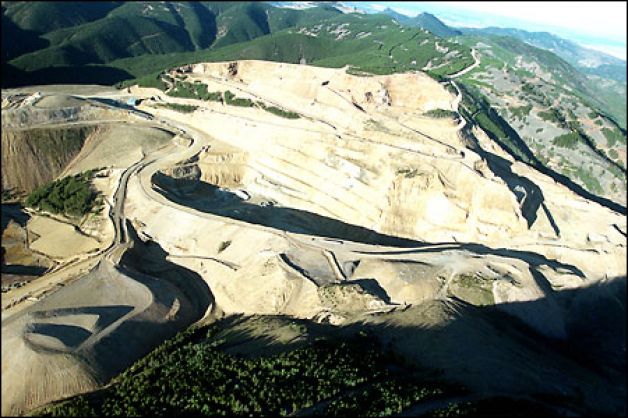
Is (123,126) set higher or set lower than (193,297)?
higher

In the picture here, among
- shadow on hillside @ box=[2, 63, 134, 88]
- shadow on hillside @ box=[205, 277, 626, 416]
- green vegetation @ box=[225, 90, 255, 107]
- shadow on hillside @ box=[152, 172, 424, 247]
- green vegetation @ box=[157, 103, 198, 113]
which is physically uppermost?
green vegetation @ box=[225, 90, 255, 107]

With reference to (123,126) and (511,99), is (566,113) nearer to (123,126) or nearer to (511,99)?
(511,99)

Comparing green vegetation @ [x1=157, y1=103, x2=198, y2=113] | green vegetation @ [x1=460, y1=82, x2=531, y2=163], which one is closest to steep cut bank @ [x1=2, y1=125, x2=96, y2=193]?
green vegetation @ [x1=157, y1=103, x2=198, y2=113]

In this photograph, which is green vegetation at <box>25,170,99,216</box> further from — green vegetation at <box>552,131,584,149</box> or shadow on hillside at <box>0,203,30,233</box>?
green vegetation at <box>552,131,584,149</box>

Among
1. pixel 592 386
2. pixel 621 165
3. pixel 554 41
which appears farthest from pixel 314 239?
pixel 554 41

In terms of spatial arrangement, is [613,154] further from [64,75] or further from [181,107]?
[64,75]

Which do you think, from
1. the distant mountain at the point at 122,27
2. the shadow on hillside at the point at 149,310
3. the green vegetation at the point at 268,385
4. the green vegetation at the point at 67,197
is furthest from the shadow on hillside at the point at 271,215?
the distant mountain at the point at 122,27
